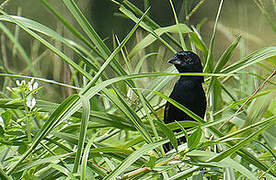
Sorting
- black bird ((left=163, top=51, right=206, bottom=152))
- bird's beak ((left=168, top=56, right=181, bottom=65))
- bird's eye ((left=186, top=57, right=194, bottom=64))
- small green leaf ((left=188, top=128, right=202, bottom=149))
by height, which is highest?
bird's beak ((left=168, top=56, right=181, bottom=65))

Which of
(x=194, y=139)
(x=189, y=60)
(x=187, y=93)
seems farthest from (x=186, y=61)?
(x=194, y=139)

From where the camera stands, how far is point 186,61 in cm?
173

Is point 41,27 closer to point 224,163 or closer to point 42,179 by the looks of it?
point 42,179

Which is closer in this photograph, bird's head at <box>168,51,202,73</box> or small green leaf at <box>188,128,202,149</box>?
small green leaf at <box>188,128,202,149</box>

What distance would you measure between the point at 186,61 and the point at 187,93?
4.8 inches

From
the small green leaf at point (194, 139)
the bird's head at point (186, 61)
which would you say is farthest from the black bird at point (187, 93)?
the small green leaf at point (194, 139)

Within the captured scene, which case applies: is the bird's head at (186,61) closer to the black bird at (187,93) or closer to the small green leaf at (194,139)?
the black bird at (187,93)

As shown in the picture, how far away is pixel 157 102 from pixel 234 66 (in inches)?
21.1

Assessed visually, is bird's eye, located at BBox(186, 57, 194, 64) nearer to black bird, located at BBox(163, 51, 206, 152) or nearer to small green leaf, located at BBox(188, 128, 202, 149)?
black bird, located at BBox(163, 51, 206, 152)

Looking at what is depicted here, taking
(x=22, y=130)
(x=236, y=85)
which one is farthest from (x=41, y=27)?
(x=236, y=85)

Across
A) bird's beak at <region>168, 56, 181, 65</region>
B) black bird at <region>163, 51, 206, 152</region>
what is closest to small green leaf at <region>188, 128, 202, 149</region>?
black bird at <region>163, 51, 206, 152</region>

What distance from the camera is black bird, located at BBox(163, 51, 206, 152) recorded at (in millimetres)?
1641

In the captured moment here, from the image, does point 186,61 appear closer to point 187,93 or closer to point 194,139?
point 187,93

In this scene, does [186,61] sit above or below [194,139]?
above
